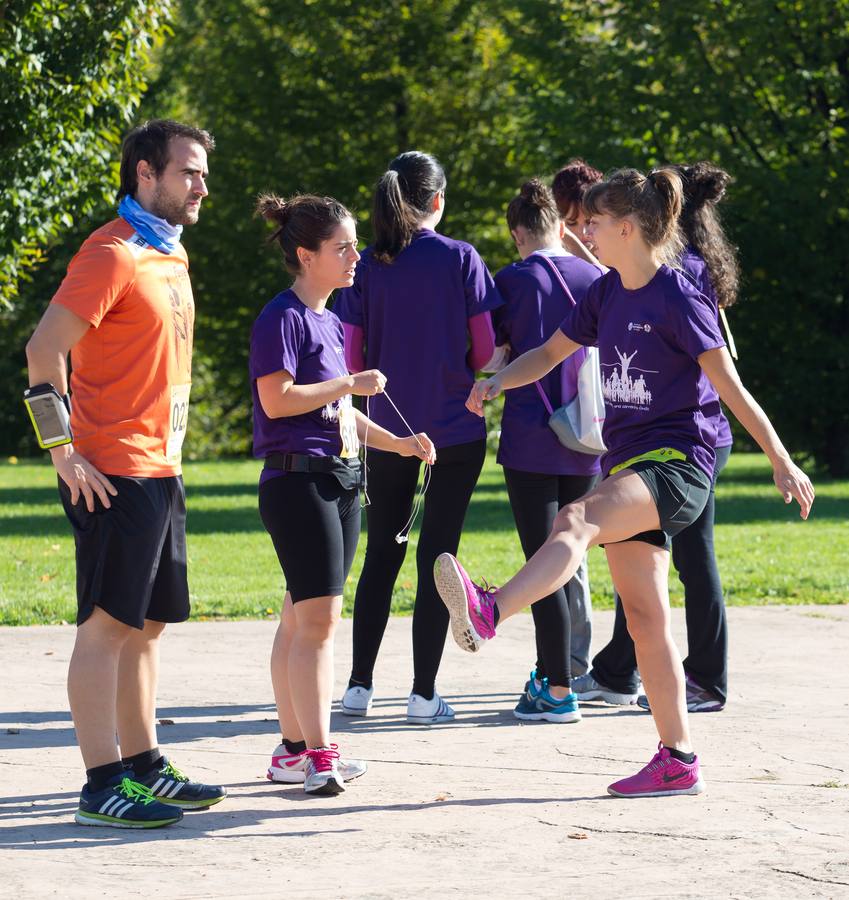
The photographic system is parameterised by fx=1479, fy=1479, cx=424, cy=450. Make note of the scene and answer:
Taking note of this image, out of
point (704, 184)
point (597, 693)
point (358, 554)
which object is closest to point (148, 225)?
point (704, 184)

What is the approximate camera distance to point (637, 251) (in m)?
4.91

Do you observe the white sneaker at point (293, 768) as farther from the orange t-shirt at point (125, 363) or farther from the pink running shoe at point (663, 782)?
the orange t-shirt at point (125, 363)

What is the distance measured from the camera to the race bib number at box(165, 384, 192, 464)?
462 centimetres

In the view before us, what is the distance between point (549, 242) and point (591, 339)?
125 cm

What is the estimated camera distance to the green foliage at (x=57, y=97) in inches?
524

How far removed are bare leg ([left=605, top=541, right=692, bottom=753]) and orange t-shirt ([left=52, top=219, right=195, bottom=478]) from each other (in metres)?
1.53

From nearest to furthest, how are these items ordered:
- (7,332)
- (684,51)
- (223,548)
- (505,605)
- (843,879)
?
1. (843,879)
2. (505,605)
3. (223,548)
4. (684,51)
5. (7,332)

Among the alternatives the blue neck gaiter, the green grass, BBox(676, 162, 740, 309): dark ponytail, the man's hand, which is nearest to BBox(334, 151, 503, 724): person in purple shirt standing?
BBox(676, 162, 740, 309): dark ponytail

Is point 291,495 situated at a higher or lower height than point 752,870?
higher

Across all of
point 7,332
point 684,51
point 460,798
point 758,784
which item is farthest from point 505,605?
point 7,332

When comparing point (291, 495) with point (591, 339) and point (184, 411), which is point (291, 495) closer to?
point (184, 411)

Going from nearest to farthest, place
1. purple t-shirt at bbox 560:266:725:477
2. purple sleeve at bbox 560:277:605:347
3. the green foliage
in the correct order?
purple t-shirt at bbox 560:266:725:477 < purple sleeve at bbox 560:277:605:347 < the green foliage

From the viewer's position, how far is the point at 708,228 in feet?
20.4

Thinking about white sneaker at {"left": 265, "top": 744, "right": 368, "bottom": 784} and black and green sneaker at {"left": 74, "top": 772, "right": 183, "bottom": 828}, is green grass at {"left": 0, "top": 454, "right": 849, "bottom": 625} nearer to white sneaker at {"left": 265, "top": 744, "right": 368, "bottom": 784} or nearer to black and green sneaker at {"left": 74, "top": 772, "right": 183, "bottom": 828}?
white sneaker at {"left": 265, "top": 744, "right": 368, "bottom": 784}
